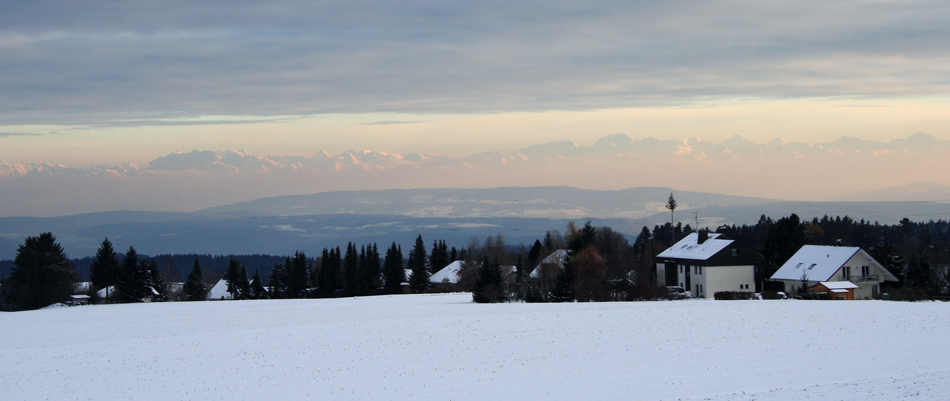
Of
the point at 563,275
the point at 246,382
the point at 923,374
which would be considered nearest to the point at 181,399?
the point at 246,382

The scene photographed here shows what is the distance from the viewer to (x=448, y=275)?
11912cm

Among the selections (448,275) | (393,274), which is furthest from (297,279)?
(448,275)

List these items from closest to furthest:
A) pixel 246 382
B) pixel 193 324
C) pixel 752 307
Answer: pixel 246 382, pixel 752 307, pixel 193 324

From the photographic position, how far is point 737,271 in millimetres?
77750

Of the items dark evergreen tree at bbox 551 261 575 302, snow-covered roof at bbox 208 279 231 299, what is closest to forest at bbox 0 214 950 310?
dark evergreen tree at bbox 551 261 575 302

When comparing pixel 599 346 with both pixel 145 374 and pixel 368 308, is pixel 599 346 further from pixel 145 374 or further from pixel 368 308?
pixel 368 308

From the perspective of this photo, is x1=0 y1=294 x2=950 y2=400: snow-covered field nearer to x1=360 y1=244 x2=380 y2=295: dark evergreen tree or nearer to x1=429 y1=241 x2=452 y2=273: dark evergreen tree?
x1=360 y1=244 x2=380 y2=295: dark evergreen tree

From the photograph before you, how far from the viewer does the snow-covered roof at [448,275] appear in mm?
115875

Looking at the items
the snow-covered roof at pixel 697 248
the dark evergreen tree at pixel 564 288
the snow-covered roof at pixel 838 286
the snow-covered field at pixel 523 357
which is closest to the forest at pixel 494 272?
the dark evergreen tree at pixel 564 288

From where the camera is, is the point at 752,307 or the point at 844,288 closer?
the point at 752,307

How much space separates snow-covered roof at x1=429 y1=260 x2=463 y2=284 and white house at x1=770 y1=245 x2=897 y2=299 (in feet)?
178

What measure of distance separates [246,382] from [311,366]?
3174 mm

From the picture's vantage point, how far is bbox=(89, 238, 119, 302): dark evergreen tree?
89.8 metres

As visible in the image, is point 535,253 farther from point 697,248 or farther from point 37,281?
point 37,281
